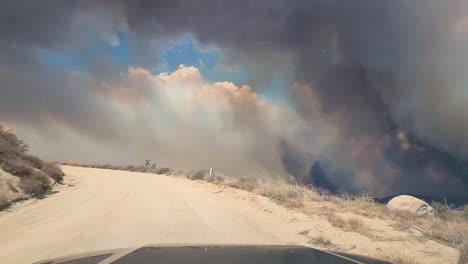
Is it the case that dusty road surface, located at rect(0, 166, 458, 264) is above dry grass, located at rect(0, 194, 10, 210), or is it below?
below

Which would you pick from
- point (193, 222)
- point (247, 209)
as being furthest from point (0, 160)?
point (247, 209)

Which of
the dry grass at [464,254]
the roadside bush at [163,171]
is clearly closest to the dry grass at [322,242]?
the dry grass at [464,254]

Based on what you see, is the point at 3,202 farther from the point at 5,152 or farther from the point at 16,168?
the point at 5,152

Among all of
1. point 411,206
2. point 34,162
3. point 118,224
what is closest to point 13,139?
point 34,162

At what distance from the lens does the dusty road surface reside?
22.4 feet

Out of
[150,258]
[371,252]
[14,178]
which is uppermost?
[14,178]

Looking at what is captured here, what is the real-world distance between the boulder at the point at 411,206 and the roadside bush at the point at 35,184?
16913mm

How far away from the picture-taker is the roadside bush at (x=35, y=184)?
11945 millimetres

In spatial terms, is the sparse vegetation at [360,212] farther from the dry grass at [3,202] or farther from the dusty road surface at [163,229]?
the dry grass at [3,202]

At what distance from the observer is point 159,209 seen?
37.7 ft

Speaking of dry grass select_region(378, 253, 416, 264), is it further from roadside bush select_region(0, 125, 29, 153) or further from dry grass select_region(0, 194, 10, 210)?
roadside bush select_region(0, 125, 29, 153)

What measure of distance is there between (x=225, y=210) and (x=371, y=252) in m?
6.25

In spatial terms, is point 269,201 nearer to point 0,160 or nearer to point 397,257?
point 397,257

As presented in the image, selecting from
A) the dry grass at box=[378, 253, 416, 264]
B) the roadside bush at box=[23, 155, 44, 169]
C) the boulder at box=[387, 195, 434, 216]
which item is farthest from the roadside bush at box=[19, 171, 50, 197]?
the boulder at box=[387, 195, 434, 216]
